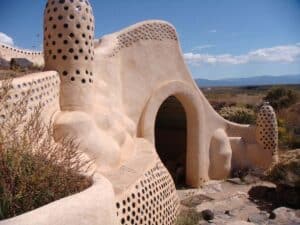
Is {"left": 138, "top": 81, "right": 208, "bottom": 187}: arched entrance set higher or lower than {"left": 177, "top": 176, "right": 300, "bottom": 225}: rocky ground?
higher

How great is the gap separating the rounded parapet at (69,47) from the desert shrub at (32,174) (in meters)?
3.02

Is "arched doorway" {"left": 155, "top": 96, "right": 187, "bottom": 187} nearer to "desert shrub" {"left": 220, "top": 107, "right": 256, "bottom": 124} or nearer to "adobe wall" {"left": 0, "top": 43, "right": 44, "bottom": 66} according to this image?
"desert shrub" {"left": 220, "top": 107, "right": 256, "bottom": 124}

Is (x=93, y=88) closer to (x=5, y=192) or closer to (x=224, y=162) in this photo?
(x=5, y=192)

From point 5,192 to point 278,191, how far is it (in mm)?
8335

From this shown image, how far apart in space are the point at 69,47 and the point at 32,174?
12.6ft

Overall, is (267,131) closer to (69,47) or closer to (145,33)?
(145,33)

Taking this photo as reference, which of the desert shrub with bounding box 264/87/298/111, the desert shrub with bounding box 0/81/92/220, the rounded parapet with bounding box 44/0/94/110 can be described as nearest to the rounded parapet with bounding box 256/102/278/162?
the rounded parapet with bounding box 44/0/94/110

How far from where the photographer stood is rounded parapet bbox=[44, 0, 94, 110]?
6.90 metres

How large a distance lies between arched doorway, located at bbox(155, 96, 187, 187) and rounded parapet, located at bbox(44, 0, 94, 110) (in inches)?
223

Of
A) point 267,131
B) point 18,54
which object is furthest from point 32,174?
point 18,54

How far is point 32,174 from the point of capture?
11.5ft

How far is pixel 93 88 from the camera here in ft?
24.3

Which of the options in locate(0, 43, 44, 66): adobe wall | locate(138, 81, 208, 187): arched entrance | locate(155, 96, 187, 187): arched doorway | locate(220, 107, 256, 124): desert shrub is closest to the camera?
locate(138, 81, 208, 187): arched entrance

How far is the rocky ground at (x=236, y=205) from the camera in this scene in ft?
27.0
